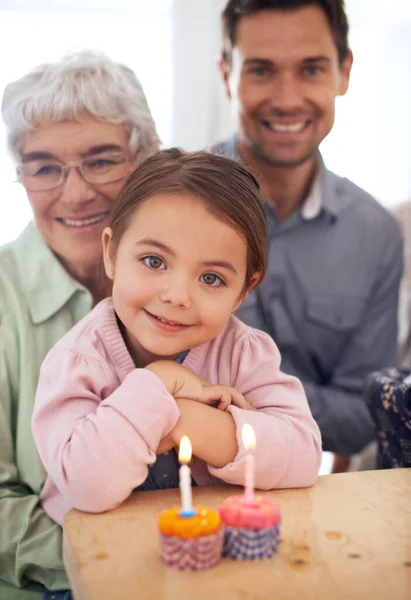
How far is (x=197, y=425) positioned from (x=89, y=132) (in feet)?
2.07

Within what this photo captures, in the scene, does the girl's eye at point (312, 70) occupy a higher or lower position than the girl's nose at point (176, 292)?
higher

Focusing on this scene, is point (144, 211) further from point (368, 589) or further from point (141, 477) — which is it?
point (368, 589)

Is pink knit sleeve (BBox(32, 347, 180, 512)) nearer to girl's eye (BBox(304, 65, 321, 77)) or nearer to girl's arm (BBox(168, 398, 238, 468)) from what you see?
girl's arm (BBox(168, 398, 238, 468))

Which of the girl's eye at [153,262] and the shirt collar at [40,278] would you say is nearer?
the girl's eye at [153,262]

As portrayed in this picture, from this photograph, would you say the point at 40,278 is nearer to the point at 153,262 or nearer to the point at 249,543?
the point at 153,262

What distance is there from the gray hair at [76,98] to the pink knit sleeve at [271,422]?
0.50 meters

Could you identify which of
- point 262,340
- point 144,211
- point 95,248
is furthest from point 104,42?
point 262,340

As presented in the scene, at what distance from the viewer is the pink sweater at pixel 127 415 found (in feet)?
3.24

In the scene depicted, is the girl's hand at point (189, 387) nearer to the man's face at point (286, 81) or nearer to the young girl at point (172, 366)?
the young girl at point (172, 366)

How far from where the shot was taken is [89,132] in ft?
4.61

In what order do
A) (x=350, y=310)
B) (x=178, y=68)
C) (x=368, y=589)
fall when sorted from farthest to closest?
(x=178, y=68) < (x=350, y=310) < (x=368, y=589)

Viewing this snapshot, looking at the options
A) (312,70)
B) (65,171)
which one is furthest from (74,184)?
(312,70)

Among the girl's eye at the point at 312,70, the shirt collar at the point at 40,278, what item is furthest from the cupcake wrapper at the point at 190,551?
the girl's eye at the point at 312,70

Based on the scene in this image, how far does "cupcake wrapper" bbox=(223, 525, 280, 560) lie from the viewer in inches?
32.7
